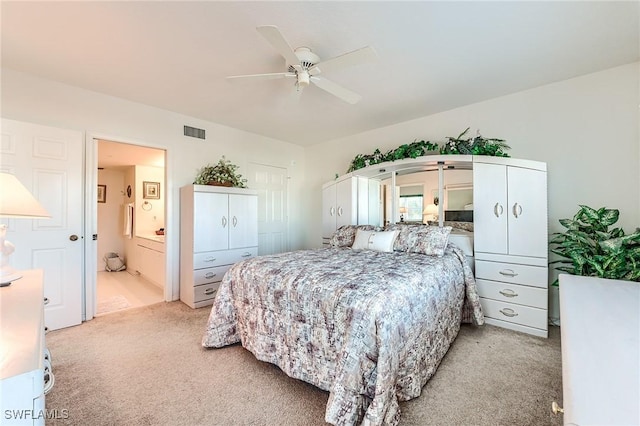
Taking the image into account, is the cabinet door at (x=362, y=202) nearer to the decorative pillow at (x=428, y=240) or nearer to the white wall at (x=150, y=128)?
the decorative pillow at (x=428, y=240)

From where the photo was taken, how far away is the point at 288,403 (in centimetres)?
170

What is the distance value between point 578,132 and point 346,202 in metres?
2.76

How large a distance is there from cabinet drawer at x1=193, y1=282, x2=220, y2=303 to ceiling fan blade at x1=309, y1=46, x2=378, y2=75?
2.91 m

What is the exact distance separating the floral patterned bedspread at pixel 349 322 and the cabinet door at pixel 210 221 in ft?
4.41

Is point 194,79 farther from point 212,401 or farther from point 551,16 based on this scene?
point 551,16

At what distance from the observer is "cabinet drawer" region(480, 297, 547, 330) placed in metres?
2.64

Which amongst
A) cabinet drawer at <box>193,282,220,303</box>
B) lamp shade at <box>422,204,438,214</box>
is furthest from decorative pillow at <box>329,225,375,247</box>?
cabinet drawer at <box>193,282,220,303</box>

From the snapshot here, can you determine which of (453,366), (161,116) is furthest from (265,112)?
(453,366)

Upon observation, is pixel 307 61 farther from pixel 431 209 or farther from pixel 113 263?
pixel 113 263

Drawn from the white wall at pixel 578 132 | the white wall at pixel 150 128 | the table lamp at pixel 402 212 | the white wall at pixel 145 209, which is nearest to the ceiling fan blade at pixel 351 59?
the white wall at pixel 578 132

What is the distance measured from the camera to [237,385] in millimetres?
1879

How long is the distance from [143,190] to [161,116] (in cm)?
290

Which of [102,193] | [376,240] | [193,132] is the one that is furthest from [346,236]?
[102,193]

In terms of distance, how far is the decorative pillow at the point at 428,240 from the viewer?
2.84 metres
